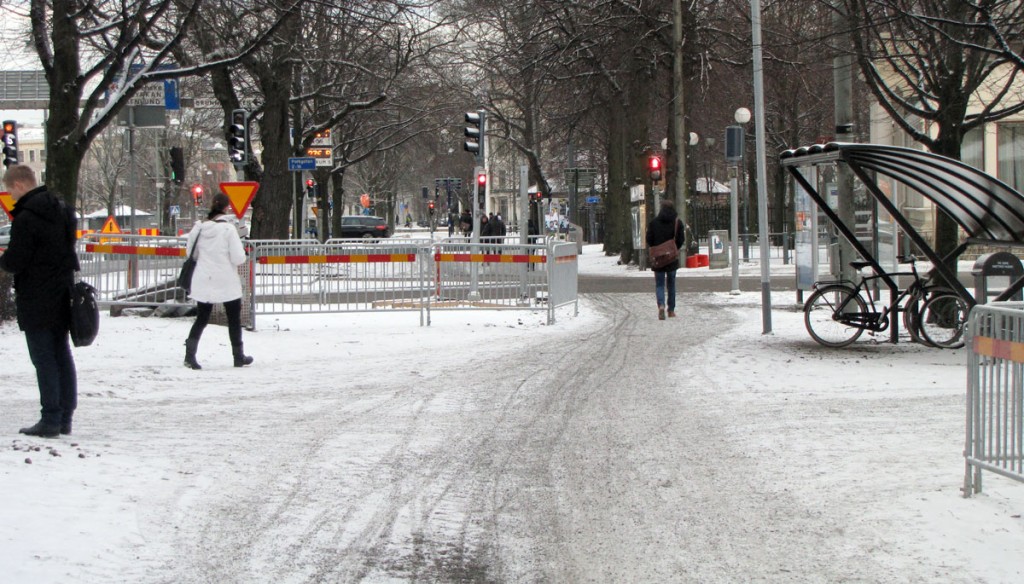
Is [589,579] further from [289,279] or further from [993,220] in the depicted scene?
[289,279]

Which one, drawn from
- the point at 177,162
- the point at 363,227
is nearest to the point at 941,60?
the point at 177,162

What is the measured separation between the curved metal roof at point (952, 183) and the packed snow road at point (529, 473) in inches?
59.0

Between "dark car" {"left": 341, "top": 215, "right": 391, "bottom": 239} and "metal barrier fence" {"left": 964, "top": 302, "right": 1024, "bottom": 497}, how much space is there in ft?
192

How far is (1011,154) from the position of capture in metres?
33.8

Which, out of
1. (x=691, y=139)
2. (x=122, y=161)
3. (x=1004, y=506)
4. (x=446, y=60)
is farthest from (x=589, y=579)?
(x=122, y=161)

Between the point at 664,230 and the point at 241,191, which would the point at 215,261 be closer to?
the point at 241,191

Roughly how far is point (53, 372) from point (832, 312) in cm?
898

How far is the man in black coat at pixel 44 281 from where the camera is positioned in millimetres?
7367

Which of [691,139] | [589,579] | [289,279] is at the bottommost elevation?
[589,579]

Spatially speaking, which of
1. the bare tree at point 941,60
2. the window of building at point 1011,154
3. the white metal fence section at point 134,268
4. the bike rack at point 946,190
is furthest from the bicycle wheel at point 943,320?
the window of building at point 1011,154

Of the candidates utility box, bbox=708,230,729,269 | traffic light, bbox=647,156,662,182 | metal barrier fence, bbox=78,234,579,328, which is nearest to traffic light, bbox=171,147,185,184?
traffic light, bbox=647,156,662,182

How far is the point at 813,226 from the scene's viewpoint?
18.3 m

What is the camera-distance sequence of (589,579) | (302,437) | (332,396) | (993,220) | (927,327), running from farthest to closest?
(927,327)
(993,220)
(332,396)
(302,437)
(589,579)

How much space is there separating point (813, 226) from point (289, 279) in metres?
7.98
